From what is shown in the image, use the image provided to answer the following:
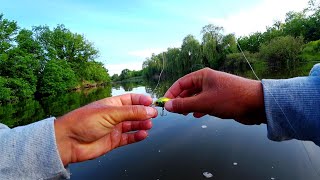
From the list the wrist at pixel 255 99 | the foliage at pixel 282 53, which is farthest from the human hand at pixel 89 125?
the foliage at pixel 282 53

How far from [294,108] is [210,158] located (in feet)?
16.4

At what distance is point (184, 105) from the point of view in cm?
204

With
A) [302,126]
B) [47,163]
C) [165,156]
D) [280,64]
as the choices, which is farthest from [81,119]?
[280,64]

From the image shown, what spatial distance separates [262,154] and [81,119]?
18.4ft

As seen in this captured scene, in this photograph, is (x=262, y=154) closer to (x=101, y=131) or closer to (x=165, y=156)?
(x=165, y=156)

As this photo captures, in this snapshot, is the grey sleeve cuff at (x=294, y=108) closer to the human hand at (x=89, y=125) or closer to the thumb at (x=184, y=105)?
the thumb at (x=184, y=105)

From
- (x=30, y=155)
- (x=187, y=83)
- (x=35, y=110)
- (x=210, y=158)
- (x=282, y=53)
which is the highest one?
(x=282, y=53)

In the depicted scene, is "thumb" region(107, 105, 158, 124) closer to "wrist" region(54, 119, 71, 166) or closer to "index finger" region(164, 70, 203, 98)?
"wrist" region(54, 119, 71, 166)

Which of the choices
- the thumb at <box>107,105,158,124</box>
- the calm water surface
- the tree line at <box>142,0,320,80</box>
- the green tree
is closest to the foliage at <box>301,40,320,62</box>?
the tree line at <box>142,0,320,80</box>

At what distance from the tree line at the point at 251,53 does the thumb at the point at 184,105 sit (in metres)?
0.98

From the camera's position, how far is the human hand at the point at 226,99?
184 centimetres

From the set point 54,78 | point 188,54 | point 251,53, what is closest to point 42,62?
point 54,78

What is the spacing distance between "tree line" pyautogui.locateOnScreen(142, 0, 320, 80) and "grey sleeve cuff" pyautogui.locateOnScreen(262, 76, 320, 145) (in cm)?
101

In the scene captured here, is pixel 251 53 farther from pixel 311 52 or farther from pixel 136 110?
pixel 136 110
